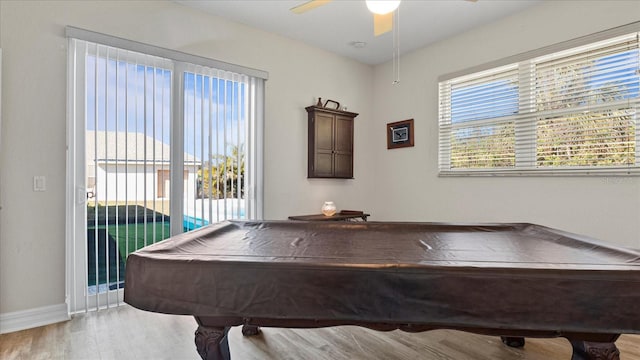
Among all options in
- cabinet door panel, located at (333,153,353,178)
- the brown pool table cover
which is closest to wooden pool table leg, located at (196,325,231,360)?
the brown pool table cover

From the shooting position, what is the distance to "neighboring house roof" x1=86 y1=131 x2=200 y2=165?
104 inches

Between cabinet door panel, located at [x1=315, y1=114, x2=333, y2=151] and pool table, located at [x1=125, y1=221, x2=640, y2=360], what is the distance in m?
2.68

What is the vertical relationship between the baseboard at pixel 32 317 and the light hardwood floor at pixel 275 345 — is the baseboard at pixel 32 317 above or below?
above

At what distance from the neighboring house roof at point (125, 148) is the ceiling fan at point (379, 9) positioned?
1.66m

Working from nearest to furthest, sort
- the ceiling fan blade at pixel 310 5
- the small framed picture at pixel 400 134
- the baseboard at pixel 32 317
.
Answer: the ceiling fan blade at pixel 310 5 < the baseboard at pixel 32 317 < the small framed picture at pixel 400 134

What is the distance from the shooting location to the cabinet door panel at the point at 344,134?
4.19 m

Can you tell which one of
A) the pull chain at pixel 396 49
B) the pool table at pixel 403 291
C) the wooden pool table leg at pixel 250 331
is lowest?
the wooden pool table leg at pixel 250 331

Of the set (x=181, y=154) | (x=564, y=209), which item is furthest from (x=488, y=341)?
(x=181, y=154)

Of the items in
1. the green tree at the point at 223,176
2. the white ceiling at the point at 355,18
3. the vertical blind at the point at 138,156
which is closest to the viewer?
the vertical blind at the point at 138,156

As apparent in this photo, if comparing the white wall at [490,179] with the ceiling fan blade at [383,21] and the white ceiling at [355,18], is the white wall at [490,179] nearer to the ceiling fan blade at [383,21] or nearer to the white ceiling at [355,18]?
the white ceiling at [355,18]

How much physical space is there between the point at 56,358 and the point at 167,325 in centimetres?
61

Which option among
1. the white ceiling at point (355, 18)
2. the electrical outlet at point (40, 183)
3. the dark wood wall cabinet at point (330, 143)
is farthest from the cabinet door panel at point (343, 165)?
the electrical outlet at point (40, 183)

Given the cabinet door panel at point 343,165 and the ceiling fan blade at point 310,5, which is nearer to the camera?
the ceiling fan blade at point 310,5

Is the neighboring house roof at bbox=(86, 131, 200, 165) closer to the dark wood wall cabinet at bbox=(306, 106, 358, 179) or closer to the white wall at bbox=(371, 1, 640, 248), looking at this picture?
the dark wood wall cabinet at bbox=(306, 106, 358, 179)
